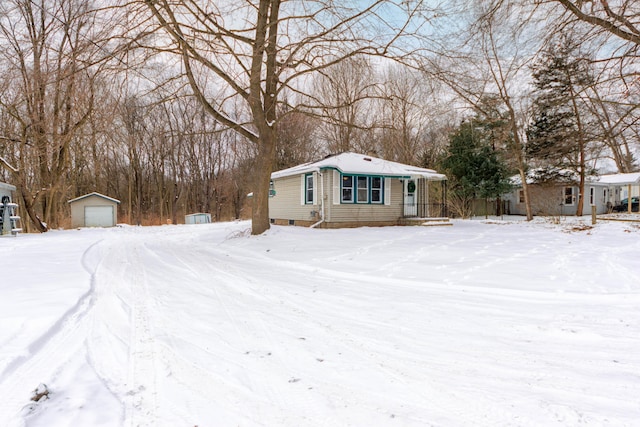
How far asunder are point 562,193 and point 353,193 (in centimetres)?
1950

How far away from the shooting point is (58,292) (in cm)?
451

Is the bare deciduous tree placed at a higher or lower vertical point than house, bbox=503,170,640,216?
higher

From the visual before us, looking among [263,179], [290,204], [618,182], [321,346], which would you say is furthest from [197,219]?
[618,182]

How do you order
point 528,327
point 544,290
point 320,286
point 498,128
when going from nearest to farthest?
1. point 528,327
2. point 544,290
3. point 320,286
4. point 498,128

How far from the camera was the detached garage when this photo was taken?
21938 mm

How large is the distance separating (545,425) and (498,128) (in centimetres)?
2419

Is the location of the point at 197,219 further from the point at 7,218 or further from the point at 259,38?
the point at 259,38

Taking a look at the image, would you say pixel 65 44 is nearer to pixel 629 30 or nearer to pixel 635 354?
pixel 635 354

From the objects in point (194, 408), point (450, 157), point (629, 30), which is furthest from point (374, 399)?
point (450, 157)

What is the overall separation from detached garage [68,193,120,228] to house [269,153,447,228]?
1220cm

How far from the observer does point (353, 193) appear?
15.6 metres

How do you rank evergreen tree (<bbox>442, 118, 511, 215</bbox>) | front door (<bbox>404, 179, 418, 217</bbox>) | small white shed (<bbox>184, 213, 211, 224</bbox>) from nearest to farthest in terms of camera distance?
front door (<bbox>404, 179, 418, 217</bbox>) → evergreen tree (<bbox>442, 118, 511, 215</bbox>) → small white shed (<bbox>184, 213, 211, 224</bbox>)

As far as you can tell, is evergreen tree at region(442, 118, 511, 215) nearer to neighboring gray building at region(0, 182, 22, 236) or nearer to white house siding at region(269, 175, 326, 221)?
white house siding at region(269, 175, 326, 221)

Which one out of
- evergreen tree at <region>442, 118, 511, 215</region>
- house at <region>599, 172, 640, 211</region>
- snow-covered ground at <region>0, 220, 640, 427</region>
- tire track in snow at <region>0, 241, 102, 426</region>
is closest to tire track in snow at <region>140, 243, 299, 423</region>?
snow-covered ground at <region>0, 220, 640, 427</region>
